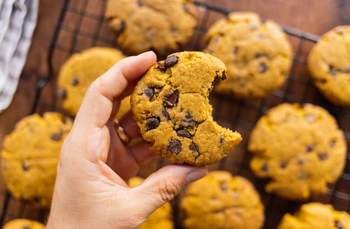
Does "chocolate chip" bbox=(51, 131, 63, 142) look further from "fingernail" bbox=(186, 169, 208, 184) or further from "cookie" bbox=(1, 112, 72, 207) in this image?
"fingernail" bbox=(186, 169, 208, 184)

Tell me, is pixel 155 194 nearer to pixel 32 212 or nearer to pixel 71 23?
pixel 32 212

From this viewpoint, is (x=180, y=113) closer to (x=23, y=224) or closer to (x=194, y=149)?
(x=194, y=149)

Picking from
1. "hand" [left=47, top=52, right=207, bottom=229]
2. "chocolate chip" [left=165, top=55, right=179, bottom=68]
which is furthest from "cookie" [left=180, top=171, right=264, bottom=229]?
"chocolate chip" [left=165, top=55, right=179, bottom=68]

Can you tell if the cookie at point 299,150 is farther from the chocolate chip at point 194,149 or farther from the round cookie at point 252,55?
the chocolate chip at point 194,149

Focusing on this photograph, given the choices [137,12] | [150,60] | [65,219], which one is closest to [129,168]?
[65,219]

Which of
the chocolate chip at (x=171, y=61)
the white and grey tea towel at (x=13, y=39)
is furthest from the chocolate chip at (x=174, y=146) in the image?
the white and grey tea towel at (x=13, y=39)

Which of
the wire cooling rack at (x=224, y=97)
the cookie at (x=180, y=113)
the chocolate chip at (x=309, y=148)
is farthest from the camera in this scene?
the wire cooling rack at (x=224, y=97)
